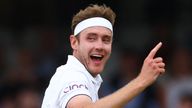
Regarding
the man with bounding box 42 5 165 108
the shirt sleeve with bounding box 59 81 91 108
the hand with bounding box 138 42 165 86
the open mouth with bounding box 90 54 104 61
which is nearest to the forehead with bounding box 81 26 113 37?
the man with bounding box 42 5 165 108

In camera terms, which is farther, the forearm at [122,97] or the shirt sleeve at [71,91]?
the shirt sleeve at [71,91]

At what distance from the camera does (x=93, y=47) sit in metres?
6.04

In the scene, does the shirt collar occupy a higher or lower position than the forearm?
higher

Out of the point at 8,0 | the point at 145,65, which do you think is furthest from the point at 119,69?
the point at 145,65

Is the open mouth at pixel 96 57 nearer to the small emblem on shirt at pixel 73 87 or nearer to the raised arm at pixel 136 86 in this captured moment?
the small emblem on shirt at pixel 73 87

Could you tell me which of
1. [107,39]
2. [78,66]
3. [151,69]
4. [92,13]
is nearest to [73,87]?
[78,66]

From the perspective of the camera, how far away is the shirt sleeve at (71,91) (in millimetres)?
5430

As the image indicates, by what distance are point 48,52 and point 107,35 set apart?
18.8 ft

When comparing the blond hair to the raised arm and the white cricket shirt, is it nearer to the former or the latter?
the white cricket shirt

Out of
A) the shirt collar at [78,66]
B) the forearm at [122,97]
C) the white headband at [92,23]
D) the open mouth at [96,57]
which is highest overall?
the white headband at [92,23]

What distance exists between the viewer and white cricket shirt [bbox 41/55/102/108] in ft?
18.0

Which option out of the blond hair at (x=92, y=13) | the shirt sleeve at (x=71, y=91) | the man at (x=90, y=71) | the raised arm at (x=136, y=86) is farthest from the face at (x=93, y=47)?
the raised arm at (x=136, y=86)

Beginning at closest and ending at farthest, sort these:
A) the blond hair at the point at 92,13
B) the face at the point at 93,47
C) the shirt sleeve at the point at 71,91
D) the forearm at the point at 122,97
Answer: the forearm at the point at 122,97
the shirt sleeve at the point at 71,91
the face at the point at 93,47
the blond hair at the point at 92,13

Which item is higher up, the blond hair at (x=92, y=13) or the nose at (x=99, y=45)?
the blond hair at (x=92, y=13)
